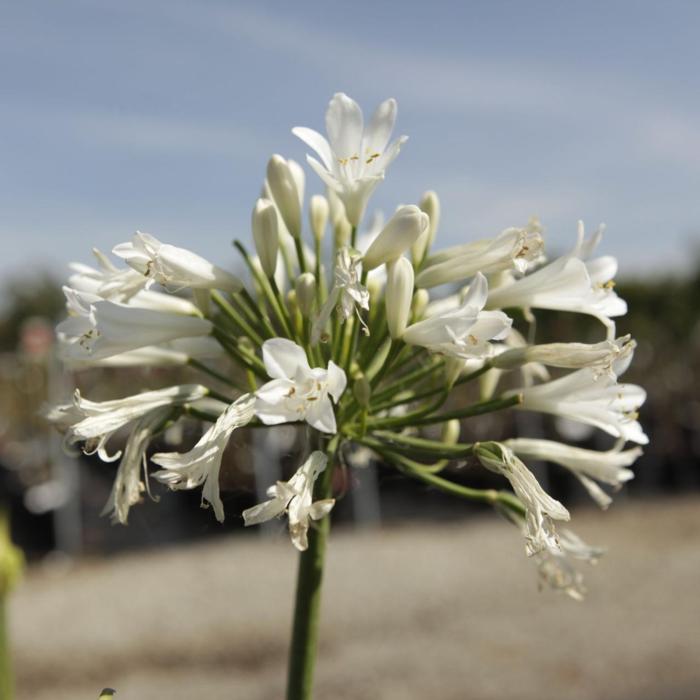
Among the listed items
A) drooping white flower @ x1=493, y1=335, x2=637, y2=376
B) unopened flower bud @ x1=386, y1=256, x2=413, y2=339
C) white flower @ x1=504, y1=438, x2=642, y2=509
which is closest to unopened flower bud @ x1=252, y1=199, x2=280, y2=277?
unopened flower bud @ x1=386, y1=256, x2=413, y2=339

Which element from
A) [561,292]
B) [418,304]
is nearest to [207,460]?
[418,304]

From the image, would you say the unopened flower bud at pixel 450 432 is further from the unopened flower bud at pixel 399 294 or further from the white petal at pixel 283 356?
the white petal at pixel 283 356

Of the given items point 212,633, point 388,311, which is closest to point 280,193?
point 388,311

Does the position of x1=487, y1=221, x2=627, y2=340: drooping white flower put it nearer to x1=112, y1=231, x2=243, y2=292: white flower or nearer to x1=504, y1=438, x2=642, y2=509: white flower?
x1=504, y1=438, x2=642, y2=509: white flower

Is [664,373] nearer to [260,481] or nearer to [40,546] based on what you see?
[260,481]

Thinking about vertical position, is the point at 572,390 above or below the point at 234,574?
above

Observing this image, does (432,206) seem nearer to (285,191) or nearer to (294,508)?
(285,191)
